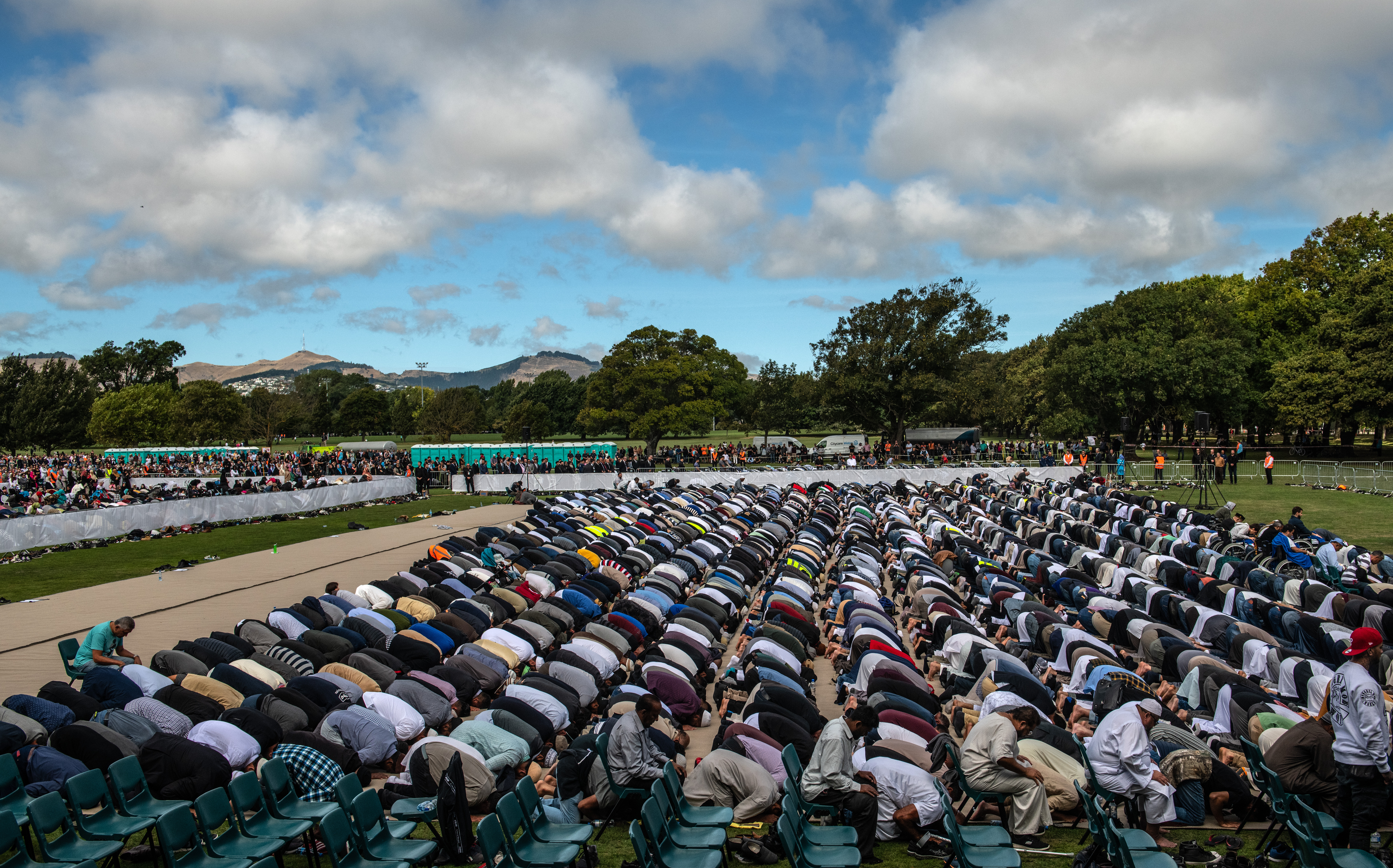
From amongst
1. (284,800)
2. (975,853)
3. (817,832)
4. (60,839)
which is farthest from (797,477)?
(60,839)

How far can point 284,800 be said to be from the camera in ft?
21.2

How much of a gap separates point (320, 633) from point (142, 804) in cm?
416

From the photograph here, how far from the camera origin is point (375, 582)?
14.0 metres

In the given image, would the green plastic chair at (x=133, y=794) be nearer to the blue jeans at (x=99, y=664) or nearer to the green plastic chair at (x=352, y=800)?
the green plastic chair at (x=352, y=800)

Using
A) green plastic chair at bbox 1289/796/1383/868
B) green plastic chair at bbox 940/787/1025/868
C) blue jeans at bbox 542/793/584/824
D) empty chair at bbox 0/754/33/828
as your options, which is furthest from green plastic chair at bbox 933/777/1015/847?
empty chair at bbox 0/754/33/828

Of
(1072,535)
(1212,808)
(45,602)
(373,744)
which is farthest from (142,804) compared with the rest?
(1072,535)

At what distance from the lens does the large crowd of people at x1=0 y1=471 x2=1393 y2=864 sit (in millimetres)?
6688

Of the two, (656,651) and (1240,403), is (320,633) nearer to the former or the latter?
(656,651)

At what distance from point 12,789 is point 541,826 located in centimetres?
425

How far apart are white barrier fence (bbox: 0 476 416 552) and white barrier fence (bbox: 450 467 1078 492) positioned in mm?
7602

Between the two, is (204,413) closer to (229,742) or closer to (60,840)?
(229,742)

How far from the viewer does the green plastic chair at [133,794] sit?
6168 millimetres

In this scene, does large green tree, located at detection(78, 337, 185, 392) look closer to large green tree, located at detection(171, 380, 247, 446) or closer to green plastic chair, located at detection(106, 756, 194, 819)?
large green tree, located at detection(171, 380, 247, 446)

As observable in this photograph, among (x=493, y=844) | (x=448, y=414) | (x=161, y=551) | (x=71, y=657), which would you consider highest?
(x=448, y=414)
